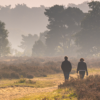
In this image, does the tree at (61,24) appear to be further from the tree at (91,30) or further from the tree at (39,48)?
the tree at (91,30)

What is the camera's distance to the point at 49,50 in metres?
57.5

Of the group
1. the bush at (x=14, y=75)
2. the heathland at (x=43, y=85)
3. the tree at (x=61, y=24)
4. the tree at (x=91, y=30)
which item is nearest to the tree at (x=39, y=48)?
the tree at (x=61, y=24)

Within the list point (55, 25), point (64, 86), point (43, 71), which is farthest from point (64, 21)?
point (64, 86)

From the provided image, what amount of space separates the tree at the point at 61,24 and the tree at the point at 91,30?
12.5m

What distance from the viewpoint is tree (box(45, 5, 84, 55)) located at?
56547 mm

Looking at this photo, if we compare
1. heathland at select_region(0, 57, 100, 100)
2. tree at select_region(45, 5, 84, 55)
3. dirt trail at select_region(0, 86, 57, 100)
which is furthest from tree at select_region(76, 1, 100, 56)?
dirt trail at select_region(0, 86, 57, 100)

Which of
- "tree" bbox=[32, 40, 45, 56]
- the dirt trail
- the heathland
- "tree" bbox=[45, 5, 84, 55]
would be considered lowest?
the dirt trail

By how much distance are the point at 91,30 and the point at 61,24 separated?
1711 centimetres

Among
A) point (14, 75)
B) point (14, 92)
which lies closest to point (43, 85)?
point (14, 92)

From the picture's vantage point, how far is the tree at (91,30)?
135 feet

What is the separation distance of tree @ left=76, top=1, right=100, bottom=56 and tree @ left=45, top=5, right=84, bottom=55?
41.0 feet

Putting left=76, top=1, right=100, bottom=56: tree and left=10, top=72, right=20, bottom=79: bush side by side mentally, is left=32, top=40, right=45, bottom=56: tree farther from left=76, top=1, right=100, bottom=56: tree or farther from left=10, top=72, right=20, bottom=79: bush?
left=10, top=72, right=20, bottom=79: bush

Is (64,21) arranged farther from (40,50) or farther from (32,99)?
(32,99)

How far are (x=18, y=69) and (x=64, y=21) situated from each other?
44.8 meters
